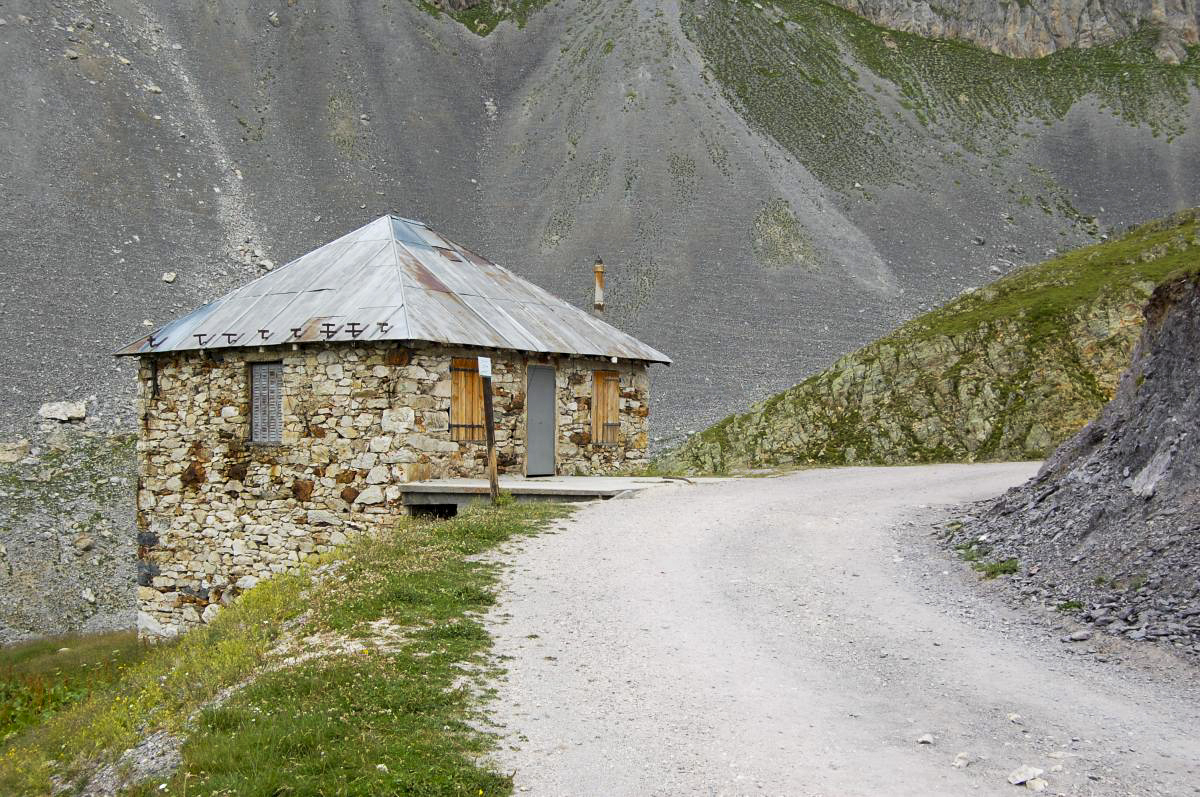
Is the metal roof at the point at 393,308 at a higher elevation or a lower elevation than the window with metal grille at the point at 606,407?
higher

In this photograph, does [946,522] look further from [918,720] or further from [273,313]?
[273,313]

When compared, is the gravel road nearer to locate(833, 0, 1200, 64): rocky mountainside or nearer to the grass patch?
the grass patch

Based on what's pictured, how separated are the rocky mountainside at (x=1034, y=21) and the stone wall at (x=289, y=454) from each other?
76432mm

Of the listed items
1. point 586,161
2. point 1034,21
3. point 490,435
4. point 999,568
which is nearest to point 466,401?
point 490,435

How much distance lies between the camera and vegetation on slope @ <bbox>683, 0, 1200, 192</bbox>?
6575 cm

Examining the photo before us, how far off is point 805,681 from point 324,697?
360 centimetres

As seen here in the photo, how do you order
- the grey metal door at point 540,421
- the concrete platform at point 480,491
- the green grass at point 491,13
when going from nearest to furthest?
the concrete platform at point 480,491
the grey metal door at point 540,421
the green grass at point 491,13

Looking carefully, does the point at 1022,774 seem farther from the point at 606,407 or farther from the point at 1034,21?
Result: the point at 1034,21

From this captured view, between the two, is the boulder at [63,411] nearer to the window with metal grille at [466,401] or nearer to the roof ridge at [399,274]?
the roof ridge at [399,274]

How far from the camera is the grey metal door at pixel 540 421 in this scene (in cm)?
1992

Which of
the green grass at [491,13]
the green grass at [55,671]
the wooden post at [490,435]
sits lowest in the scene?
the green grass at [55,671]

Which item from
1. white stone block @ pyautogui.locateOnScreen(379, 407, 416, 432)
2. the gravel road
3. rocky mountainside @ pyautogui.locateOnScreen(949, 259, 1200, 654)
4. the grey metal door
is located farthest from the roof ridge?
rocky mountainside @ pyautogui.locateOnScreen(949, 259, 1200, 654)

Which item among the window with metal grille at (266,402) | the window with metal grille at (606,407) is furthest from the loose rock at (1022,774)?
the window with metal grille at (606,407)

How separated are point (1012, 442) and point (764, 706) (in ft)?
79.3
